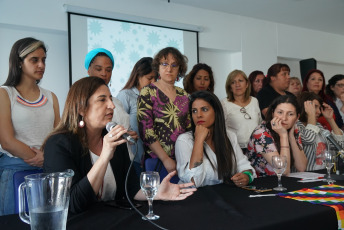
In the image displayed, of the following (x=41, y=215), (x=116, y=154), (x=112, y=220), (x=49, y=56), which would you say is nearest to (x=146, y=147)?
(x=116, y=154)

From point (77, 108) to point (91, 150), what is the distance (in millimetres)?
218

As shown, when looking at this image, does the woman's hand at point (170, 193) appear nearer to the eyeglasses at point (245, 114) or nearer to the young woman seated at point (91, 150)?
the young woman seated at point (91, 150)

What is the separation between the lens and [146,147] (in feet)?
7.86

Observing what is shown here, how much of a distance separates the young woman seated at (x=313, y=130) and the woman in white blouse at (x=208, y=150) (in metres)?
0.74

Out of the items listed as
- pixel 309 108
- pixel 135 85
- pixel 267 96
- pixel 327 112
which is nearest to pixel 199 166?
pixel 135 85

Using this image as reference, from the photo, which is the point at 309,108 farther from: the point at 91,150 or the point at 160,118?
the point at 91,150

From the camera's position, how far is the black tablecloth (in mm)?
1056

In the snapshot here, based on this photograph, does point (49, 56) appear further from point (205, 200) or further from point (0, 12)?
point (205, 200)

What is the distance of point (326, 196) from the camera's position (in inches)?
55.6

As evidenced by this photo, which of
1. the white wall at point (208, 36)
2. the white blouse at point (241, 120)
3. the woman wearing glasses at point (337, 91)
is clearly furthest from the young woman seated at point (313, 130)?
the white wall at point (208, 36)

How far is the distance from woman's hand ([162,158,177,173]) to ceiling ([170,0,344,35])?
3.65 meters

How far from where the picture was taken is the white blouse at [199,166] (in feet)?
6.27

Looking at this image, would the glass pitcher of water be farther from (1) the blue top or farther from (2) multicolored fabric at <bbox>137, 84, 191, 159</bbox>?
(1) the blue top

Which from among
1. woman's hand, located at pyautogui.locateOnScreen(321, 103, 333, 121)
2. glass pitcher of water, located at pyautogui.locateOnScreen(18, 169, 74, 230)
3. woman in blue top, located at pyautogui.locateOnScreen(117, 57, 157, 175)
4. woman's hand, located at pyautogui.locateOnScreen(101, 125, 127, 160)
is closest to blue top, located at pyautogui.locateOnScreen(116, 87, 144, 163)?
woman in blue top, located at pyautogui.locateOnScreen(117, 57, 157, 175)
